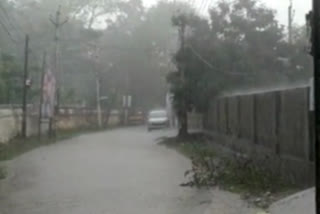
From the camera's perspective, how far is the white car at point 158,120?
5178cm

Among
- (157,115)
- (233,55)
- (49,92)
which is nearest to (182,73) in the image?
(233,55)

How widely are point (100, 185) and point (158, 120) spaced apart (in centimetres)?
3667

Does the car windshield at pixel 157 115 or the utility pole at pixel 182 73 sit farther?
the car windshield at pixel 157 115

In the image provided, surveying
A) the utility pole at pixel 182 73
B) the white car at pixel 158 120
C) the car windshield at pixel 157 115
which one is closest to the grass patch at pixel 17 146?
the utility pole at pixel 182 73

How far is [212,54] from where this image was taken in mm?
31703

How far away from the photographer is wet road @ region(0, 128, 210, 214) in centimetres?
1195

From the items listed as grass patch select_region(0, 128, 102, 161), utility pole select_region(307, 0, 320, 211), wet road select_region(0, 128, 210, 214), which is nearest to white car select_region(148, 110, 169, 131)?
grass patch select_region(0, 128, 102, 161)

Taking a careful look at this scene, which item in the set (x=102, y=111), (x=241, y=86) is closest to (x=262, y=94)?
(x=241, y=86)

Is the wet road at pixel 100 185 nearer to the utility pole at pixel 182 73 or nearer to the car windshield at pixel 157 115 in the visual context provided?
the utility pole at pixel 182 73

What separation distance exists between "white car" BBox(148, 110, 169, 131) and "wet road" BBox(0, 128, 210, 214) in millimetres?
25431

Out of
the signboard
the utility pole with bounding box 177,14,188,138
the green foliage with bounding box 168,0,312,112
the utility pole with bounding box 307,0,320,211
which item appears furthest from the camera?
the signboard

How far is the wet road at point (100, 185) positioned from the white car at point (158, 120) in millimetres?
25431

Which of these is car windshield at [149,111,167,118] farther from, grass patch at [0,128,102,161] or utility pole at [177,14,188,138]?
utility pole at [177,14,188,138]

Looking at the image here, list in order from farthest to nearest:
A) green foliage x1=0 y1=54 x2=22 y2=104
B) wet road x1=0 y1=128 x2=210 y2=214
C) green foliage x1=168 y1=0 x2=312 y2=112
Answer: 1. green foliage x1=0 y1=54 x2=22 y2=104
2. green foliage x1=168 y1=0 x2=312 y2=112
3. wet road x1=0 y1=128 x2=210 y2=214
